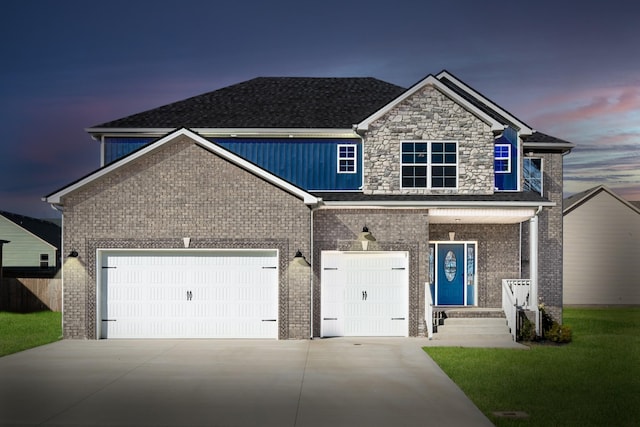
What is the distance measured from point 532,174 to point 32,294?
21223 mm

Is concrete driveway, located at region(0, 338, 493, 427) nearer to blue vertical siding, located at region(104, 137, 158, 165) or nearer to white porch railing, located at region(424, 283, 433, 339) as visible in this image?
white porch railing, located at region(424, 283, 433, 339)

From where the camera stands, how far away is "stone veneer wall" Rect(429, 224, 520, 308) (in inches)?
854

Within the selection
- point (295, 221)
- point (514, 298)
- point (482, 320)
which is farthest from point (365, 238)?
point (514, 298)

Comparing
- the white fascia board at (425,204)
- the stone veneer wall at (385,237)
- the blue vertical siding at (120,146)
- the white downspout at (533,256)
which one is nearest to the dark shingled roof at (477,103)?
the white fascia board at (425,204)

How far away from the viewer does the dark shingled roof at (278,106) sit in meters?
22.1

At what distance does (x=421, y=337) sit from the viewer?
1905 cm

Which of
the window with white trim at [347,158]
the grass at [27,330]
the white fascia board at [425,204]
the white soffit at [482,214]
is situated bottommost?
the grass at [27,330]

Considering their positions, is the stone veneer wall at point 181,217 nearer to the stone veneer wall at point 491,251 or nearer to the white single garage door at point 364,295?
the white single garage door at point 364,295

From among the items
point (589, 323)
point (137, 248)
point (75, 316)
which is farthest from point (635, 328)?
point (75, 316)

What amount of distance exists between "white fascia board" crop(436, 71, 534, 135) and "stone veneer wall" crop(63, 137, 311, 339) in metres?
7.53

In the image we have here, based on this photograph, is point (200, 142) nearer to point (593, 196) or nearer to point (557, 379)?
point (557, 379)

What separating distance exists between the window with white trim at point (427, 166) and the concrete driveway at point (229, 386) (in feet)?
17.5

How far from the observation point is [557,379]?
1333cm

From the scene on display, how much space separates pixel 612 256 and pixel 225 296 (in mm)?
23000
